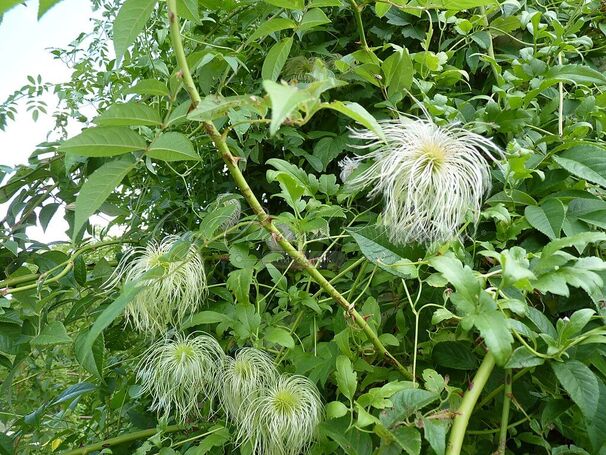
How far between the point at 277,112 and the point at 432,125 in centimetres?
43

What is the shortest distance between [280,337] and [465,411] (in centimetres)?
24

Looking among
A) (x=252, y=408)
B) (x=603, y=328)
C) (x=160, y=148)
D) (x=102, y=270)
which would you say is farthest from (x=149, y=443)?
(x=603, y=328)

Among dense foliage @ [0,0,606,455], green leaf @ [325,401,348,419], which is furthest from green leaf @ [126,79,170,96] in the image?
green leaf @ [325,401,348,419]

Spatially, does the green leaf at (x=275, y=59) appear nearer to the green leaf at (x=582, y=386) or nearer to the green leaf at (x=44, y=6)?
the green leaf at (x=44, y=6)

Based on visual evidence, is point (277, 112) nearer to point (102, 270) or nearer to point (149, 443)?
point (149, 443)

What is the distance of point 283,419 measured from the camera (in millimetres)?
714

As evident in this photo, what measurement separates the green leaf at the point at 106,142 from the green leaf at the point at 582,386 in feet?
1.47

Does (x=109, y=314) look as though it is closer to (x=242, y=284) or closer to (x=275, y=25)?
(x=242, y=284)

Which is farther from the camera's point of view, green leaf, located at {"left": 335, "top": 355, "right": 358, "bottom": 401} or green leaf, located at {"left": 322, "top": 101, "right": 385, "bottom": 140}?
green leaf, located at {"left": 335, "top": 355, "right": 358, "bottom": 401}

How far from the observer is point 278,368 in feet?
2.62

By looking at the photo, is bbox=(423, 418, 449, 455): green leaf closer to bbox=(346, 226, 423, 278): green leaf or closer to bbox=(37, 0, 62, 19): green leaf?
bbox=(346, 226, 423, 278): green leaf

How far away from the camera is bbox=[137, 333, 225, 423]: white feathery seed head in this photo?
0.79 meters

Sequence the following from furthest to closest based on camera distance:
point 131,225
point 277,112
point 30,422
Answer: point 131,225 < point 30,422 < point 277,112

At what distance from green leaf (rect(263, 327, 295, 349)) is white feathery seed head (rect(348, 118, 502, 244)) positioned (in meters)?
0.17
